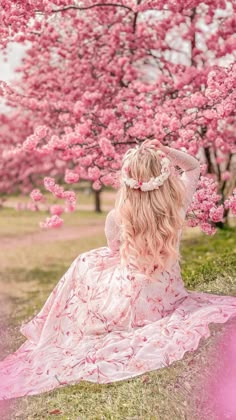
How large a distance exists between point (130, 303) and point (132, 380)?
0.55 m

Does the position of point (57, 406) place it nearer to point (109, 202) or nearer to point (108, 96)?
point (108, 96)

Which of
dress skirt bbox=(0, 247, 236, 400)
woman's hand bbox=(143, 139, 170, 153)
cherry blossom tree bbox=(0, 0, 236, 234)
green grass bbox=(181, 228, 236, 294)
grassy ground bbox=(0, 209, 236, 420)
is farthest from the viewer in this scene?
cherry blossom tree bbox=(0, 0, 236, 234)

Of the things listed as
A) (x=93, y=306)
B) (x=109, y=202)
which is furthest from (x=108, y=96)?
(x=109, y=202)

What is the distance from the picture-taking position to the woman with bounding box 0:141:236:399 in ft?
12.8

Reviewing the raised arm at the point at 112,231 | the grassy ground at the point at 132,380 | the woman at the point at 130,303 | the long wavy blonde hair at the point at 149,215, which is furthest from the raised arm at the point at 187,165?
the grassy ground at the point at 132,380

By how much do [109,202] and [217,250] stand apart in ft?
56.9

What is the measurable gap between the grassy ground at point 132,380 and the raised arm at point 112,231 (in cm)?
83

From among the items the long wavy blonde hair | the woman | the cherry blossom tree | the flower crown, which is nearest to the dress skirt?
the woman

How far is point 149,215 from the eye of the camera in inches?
155

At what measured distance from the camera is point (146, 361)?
384 centimetres

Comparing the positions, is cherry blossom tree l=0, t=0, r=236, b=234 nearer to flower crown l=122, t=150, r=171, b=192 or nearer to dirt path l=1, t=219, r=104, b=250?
flower crown l=122, t=150, r=171, b=192

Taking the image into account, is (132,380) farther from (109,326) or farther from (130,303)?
(130,303)

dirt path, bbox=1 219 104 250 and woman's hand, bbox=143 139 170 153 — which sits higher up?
woman's hand, bbox=143 139 170 153

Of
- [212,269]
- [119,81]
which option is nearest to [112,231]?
[212,269]
